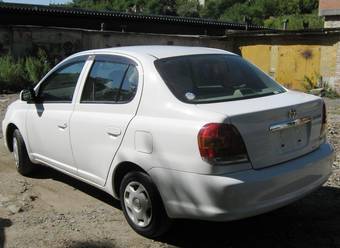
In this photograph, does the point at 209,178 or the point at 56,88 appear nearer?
the point at 209,178

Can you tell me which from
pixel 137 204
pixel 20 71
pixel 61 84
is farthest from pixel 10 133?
pixel 20 71

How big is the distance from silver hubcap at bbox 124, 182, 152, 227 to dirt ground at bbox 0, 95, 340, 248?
0.17m

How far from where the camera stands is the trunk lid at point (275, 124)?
394cm

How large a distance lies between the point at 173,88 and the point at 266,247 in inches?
61.6

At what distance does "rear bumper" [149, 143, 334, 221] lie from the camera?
12.5 feet

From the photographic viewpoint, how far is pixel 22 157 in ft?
20.8

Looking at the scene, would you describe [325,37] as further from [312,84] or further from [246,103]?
[246,103]

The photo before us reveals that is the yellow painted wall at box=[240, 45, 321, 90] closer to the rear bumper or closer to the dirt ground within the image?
the dirt ground

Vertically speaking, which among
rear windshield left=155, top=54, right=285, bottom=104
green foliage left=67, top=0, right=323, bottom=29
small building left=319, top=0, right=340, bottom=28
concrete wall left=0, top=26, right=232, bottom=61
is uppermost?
green foliage left=67, top=0, right=323, bottom=29

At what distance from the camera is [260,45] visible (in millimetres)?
22891

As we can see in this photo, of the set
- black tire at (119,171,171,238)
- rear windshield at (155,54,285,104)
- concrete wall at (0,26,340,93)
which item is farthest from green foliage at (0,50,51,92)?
black tire at (119,171,171,238)

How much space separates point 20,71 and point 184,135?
17282 millimetres

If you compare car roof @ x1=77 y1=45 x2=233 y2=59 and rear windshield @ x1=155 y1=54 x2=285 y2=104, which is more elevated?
car roof @ x1=77 y1=45 x2=233 y2=59

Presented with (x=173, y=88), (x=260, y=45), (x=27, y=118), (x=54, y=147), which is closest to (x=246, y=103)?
(x=173, y=88)
